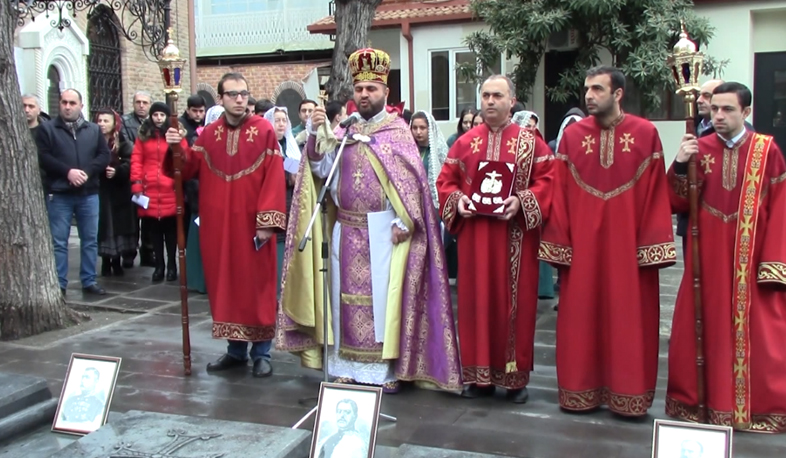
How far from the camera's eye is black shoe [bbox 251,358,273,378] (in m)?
5.38

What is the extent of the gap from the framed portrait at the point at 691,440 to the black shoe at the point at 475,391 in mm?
1765

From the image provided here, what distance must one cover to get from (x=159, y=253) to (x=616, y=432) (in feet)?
18.6

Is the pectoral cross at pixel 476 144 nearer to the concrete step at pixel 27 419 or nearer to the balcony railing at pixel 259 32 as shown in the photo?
the concrete step at pixel 27 419

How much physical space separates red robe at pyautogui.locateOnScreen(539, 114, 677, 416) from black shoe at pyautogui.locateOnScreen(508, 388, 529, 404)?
264 millimetres

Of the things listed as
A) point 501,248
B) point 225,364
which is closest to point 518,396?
point 501,248

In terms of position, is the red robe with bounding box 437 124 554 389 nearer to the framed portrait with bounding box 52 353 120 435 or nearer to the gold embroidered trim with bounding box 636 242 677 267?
the gold embroidered trim with bounding box 636 242 677 267

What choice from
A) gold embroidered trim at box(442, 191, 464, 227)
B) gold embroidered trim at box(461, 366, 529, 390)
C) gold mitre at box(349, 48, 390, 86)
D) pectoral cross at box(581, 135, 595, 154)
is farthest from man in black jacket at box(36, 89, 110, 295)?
pectoral cross at box(581, 135, 595, 154)

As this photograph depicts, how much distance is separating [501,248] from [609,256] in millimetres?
612

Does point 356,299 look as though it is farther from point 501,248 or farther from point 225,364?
point 225,364

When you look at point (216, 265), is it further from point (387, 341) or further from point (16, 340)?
point (16, 340)

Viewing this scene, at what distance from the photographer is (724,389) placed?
167 inches

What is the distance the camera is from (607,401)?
457 cm

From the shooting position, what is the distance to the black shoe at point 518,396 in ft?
15.9

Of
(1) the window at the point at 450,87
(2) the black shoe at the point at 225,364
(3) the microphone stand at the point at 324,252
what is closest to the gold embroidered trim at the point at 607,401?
(3) the microphone stand at the point at 324,252
